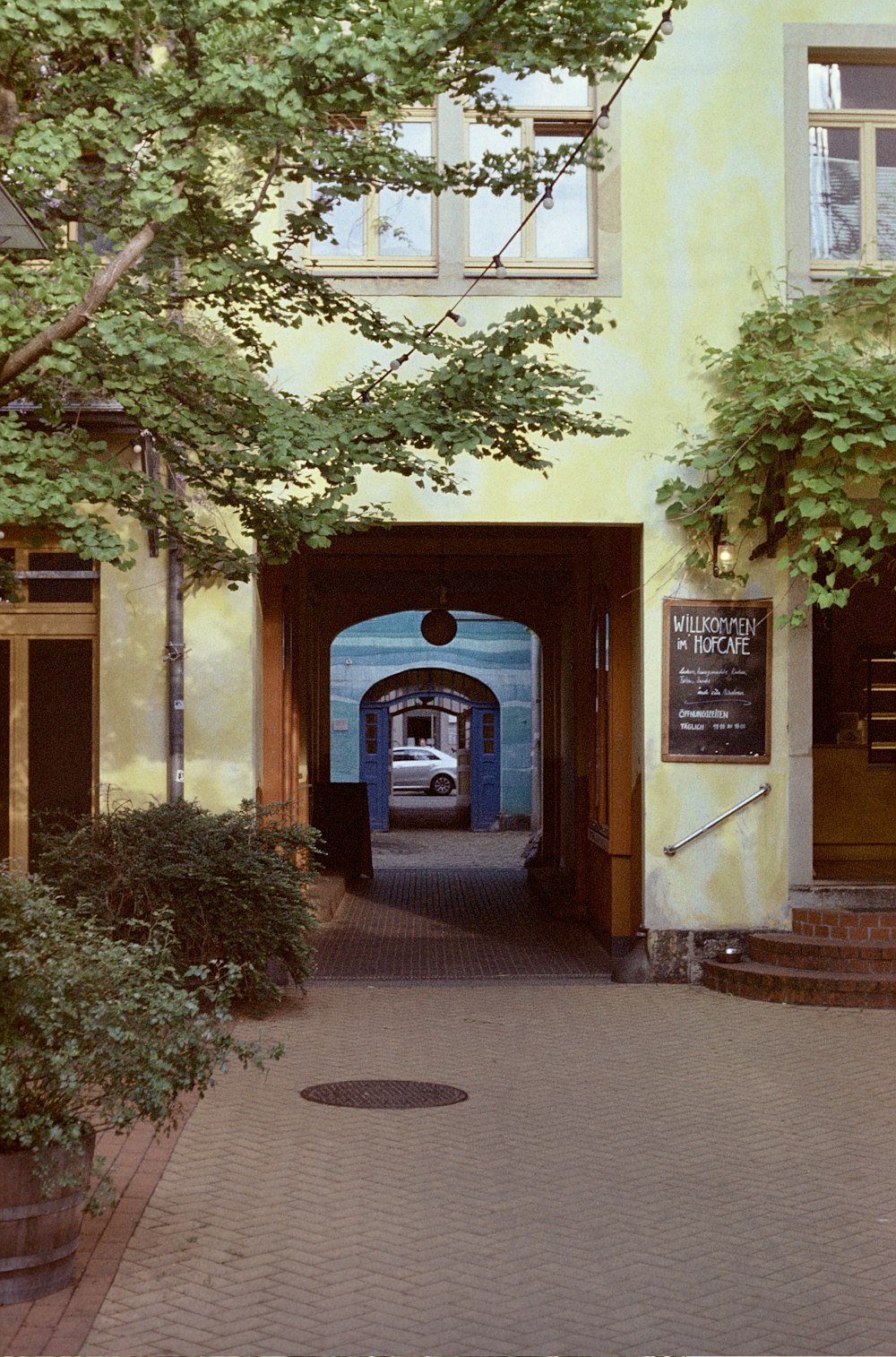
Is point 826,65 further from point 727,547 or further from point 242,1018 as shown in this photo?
point 242,1018

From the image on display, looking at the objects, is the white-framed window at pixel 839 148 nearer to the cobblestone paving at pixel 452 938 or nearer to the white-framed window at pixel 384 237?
the white-framed window at pixel 384 237

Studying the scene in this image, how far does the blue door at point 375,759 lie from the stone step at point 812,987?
779 inches

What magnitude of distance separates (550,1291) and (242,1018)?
5190mm

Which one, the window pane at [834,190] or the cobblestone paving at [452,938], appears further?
the cobblestone paving at [452,938]

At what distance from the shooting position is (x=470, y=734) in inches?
1283

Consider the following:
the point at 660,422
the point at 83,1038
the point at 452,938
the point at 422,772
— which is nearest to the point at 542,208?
the point at 660,422

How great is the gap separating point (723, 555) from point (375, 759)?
20.9 m

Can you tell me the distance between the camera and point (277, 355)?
11.7 metres

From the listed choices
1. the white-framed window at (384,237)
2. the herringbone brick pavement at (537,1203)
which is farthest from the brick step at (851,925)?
the white-framed window at (384,237)

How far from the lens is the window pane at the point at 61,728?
11.7m

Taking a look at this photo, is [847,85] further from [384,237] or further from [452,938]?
[452,938]

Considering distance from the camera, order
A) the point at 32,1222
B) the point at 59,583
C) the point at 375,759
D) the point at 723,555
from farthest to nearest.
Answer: the point at 375,759 < the point at 59,583 < the point at 723,555 < the point at 32,1222

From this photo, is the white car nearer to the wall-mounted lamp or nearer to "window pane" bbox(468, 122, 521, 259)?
"window pane" bbox(468, 122, 521, 259)

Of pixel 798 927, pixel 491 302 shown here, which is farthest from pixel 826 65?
pixel 798 927
